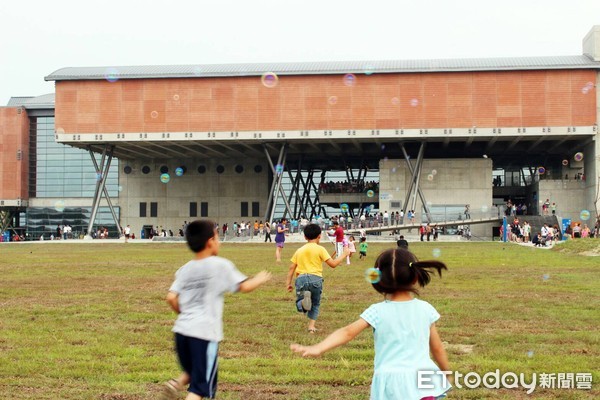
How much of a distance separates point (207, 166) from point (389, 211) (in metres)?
21.0

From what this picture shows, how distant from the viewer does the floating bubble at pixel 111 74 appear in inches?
2370

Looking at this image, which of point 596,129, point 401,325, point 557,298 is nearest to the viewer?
point 401,325

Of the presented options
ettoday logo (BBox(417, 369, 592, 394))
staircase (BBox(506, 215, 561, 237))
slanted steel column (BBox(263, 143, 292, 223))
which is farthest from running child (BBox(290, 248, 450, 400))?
slanted steel column (BBox(263, 143, 292, 223))

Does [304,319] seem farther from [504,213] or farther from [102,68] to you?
[102,68]

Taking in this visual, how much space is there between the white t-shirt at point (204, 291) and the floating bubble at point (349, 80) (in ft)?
176

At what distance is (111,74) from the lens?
60.6m

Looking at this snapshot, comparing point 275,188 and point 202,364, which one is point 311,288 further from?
point 275,188

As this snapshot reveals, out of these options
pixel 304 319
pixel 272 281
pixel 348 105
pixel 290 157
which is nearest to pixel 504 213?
pixel 348 105

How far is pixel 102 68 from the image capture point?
62844mm

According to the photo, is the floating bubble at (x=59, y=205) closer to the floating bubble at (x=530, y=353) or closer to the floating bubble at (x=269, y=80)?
the floating bubble at (x=269, y=80)

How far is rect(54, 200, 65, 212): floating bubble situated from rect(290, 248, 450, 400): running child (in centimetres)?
8046

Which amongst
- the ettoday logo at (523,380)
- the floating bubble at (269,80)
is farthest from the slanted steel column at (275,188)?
the ettoday logo at (523,380)

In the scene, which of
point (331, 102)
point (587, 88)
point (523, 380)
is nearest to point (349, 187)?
point (331, 102)

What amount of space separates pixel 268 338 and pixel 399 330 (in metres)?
5.27
